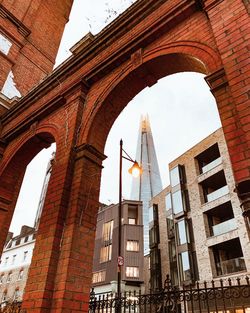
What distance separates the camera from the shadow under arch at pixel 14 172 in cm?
681

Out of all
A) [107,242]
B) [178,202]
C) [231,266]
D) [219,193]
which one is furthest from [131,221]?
[231,266]

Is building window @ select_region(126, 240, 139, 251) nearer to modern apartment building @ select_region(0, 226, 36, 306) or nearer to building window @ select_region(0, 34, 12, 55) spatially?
modern apartment building @ select_region(0, 226, 36, 306)

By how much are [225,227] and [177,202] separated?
18.4 ft

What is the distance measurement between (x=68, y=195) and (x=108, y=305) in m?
2.26

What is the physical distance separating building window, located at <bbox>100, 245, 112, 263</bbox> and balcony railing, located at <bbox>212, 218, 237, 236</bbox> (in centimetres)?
1204

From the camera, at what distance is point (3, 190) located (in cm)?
722

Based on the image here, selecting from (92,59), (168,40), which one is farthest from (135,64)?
(92,59)

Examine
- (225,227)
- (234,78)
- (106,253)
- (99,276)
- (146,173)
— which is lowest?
(234,78)

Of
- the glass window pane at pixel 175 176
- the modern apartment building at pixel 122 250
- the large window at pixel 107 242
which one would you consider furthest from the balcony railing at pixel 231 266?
the large window at pixel 107 242

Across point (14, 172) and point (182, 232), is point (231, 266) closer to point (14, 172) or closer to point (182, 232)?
point (182, 232)

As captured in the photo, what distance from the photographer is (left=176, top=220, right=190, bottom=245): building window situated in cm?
2035

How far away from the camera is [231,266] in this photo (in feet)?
53.3

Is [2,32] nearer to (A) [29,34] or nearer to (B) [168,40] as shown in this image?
(A) [29,34]

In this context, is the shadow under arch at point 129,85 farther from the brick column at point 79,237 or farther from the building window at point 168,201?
the building window at point 168,201
